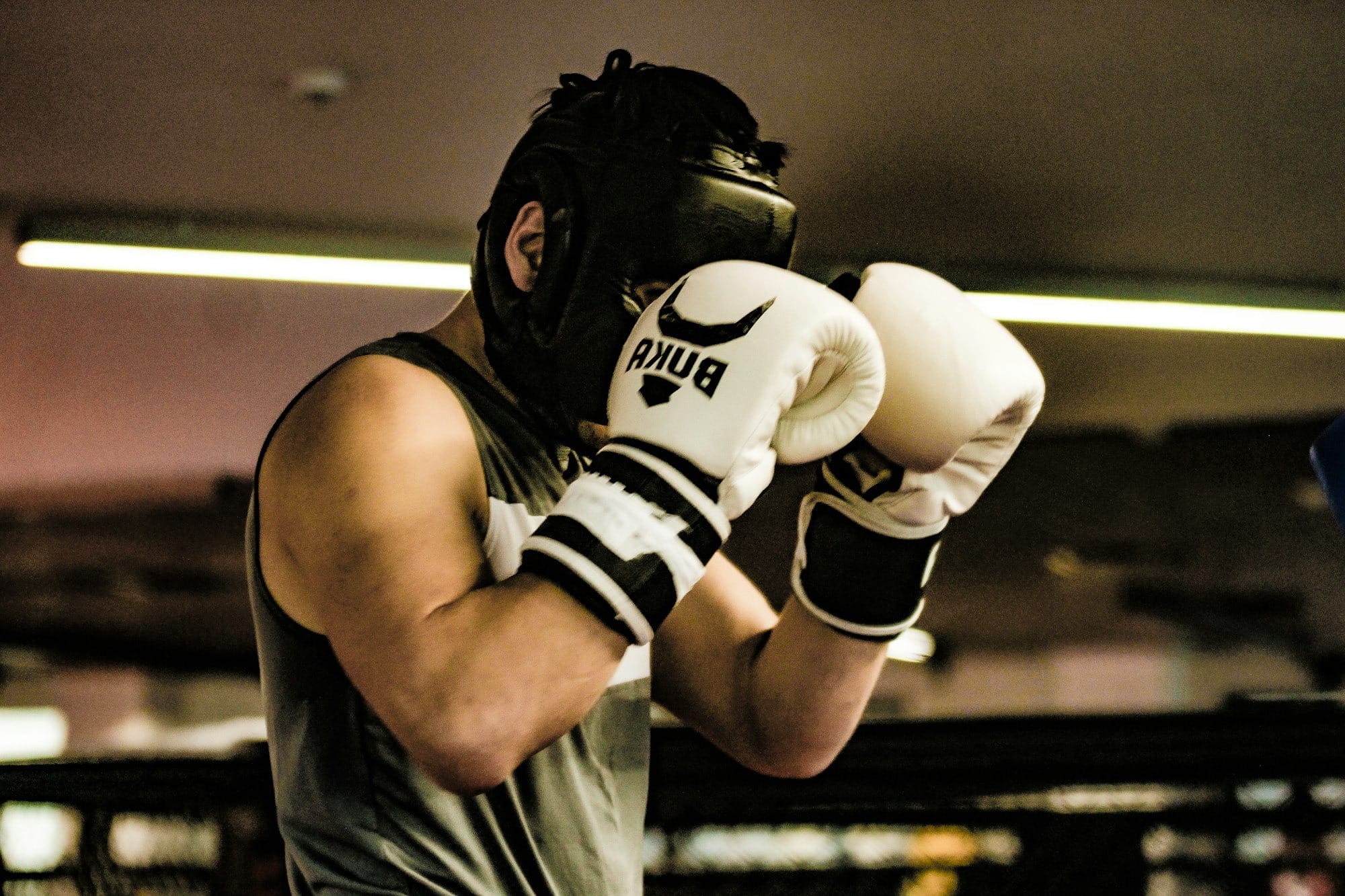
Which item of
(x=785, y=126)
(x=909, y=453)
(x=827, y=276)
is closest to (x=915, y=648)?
(x=827, y=276)

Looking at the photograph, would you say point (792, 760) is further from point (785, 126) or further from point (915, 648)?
point (915, 648)

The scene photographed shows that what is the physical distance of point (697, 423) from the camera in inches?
40.7

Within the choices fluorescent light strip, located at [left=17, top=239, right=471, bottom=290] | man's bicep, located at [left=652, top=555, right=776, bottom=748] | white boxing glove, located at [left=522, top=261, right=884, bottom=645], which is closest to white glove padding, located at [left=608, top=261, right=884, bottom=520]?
white boxing glove, located at [left=522, top=261, right=884, bottom=645]

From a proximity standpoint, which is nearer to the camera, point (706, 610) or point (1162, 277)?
point (706, 610)

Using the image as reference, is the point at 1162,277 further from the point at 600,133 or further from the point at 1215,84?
the point at 600,133

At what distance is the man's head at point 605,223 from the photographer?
1.18 m

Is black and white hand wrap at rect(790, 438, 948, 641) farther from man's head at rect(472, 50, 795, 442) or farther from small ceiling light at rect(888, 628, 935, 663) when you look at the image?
small ceiling light at rect(888, 628, 935, 663)

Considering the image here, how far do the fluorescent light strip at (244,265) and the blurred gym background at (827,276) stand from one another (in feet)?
0.30

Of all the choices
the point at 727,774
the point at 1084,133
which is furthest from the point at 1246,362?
the point at 727,774

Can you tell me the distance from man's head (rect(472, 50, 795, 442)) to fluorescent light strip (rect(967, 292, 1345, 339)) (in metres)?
2.95

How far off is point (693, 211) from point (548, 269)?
0.16m

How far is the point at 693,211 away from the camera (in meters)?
1.17

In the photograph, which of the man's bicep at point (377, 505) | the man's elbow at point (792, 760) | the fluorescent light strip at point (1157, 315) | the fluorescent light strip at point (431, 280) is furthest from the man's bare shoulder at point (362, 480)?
the fluorescent light strip at point (1157, 315)

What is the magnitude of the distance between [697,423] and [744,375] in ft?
0.21
